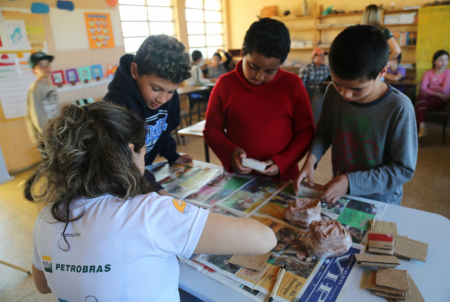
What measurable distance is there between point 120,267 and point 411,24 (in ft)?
20.5

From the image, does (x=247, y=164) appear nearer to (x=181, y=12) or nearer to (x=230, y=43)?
(x=181, y=12)

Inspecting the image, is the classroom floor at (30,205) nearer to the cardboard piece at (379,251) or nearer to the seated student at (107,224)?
the seated student at (107,224)

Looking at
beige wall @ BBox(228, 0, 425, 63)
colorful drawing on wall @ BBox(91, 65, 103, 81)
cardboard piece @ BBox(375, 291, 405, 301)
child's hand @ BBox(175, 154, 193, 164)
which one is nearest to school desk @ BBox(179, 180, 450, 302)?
cardboard piece @ BBox(375, 291, 405, 301)

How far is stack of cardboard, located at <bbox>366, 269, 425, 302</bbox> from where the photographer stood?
0.73 metres

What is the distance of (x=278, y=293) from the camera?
2.52 ft

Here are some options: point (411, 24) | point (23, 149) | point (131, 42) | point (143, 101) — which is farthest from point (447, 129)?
point (23, 149)

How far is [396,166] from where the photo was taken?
45.7 inches

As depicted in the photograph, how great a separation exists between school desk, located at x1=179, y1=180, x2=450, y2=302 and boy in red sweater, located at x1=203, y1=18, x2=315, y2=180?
56cm

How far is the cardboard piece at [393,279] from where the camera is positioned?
0.75 metres

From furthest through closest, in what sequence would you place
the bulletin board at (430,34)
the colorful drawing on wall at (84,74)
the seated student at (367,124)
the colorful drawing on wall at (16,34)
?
the bulletin board at (430,34), the colorful drawing on wall at (84,74), the colorful drawing on wall at (16,34), the seated student at (367,124)

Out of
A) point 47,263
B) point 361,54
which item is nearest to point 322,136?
point 361,54

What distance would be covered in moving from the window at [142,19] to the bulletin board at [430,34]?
4380mm

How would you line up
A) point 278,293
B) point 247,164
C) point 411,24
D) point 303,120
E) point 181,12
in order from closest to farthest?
point 278,293
point 247,164
point 303,120
point 411,24
point 181,12

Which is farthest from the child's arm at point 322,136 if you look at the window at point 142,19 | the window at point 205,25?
the window at point 205,25
